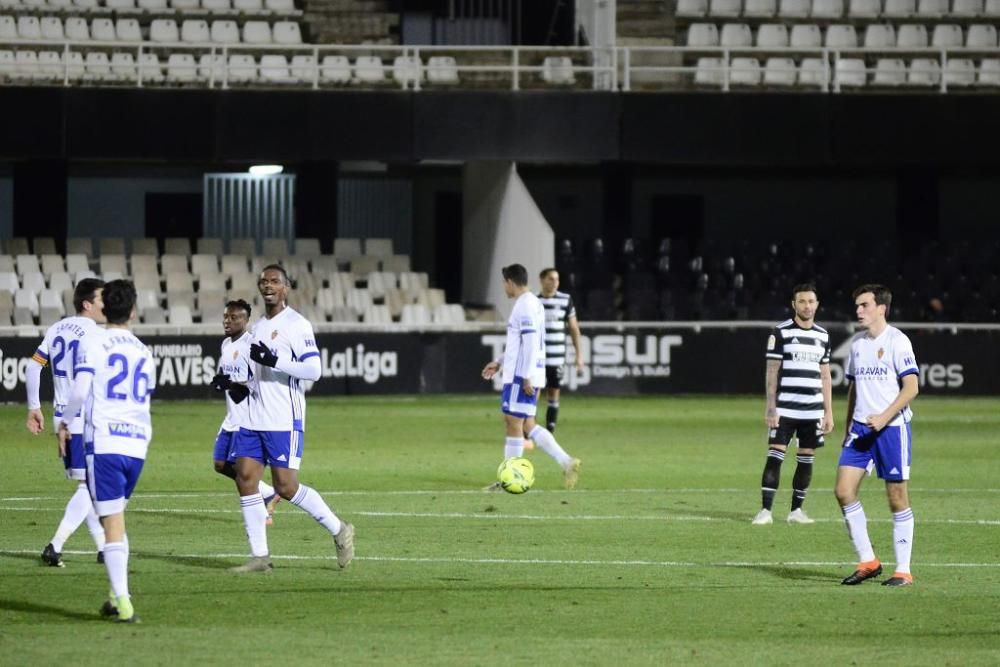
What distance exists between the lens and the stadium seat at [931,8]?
1431 inches

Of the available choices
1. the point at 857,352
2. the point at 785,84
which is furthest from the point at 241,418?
the point at 785,84

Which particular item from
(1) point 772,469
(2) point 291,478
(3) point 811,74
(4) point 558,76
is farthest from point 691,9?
(2) point 291,478

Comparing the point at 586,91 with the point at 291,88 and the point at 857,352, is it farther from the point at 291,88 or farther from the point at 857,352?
the point at 857,352

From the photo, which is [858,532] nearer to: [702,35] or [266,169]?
[702,35]

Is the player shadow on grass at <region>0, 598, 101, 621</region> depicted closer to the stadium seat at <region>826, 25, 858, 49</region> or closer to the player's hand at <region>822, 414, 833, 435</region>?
the player's hand at <region>822, 414, 833, 435</region>

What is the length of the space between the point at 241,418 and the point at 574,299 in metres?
22.2

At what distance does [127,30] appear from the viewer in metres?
34.3

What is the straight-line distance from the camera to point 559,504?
15039mm

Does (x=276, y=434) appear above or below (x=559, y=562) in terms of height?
above

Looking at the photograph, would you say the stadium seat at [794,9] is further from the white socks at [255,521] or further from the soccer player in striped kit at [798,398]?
the white socks at [255,521]

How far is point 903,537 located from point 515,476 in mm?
5207

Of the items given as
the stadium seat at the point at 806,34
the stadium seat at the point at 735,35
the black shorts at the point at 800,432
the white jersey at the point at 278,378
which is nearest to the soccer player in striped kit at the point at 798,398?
the black shorts at the point at 800,432

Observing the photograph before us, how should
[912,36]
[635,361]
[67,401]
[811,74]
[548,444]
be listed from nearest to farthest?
[67,401], [548,444], [635,361], [811,74], [912,36]

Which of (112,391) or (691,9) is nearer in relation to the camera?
(112,391)
